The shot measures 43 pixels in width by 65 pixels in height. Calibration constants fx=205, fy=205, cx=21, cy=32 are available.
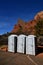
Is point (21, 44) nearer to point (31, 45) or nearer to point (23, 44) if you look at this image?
point (23, 44)

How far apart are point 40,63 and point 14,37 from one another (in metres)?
9.89

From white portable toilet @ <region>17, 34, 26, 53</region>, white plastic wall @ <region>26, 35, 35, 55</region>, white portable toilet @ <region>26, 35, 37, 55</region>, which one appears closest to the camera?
white portable toilet @ <region>26, 35, 37, 55</region>

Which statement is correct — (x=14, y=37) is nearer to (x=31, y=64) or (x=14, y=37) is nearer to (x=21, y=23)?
(x=31, y=64)

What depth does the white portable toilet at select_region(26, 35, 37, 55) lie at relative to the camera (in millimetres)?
28141

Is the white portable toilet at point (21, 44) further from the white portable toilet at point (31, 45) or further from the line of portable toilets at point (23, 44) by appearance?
the white portable toilet at point (31, 45)

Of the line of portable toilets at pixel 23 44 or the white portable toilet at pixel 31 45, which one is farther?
the line of portable toilets at pixel 23 44

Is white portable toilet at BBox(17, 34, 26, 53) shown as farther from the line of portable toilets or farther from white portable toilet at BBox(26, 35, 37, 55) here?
white portable toilet at BBox(26, 35, 37, 55)

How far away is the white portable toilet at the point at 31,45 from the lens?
28.1 m

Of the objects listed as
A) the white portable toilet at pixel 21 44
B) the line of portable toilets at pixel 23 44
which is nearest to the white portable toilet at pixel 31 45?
the line of portable toilets at pixel 23 44

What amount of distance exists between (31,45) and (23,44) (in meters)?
1.86

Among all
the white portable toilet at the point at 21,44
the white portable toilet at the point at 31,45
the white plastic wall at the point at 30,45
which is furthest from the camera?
the white portable toilet at the point at 21,44

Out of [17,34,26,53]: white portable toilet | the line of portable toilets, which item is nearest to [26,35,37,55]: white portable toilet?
the line of portable toilets

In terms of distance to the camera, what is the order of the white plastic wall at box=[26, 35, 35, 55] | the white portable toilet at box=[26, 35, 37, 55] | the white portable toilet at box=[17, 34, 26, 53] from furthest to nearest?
1. the white portable toilet at box=[17, 34, 26, 53]
2. the white plastic wall at box=[26, 35, 35, 55]
3. the white portable toilet at box=[26, 35, 37, 55]

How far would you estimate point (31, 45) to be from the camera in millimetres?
28547
